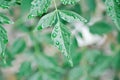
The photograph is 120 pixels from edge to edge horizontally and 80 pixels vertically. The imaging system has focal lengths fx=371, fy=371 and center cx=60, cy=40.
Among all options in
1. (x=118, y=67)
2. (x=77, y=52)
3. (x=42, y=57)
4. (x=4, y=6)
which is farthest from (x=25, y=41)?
(x=4, y=6)

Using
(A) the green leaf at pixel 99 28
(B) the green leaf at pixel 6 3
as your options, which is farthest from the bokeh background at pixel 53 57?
(B) the green leaf at pixel 6 3

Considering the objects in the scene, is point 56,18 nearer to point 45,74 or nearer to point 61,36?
point 61,36

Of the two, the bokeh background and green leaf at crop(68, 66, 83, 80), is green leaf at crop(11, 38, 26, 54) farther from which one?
green leaf at crop(68, 66, 83, 80)

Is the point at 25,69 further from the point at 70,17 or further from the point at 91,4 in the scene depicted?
the point at 70,17

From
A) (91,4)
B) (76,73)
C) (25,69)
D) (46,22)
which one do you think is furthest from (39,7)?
(76,73)

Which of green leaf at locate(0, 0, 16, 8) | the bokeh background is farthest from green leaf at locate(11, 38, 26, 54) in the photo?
green leaf at locate(0, 0, 16, 8)

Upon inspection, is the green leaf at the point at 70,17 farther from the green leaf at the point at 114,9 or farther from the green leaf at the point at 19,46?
the green leaf at the point at 19,46
